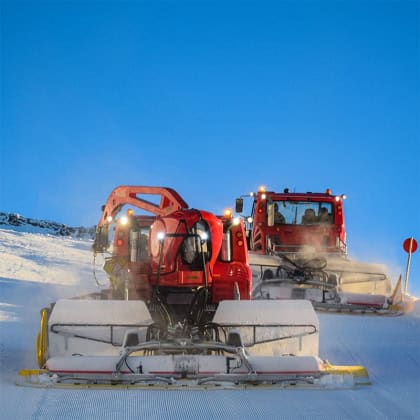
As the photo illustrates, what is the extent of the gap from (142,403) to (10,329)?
514cm

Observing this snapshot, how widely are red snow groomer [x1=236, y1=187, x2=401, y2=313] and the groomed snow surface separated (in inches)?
33.8

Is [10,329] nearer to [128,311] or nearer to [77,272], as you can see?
[128,311]

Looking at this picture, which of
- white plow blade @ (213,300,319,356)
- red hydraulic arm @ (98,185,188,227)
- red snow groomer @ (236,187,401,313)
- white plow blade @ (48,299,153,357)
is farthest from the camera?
red snow groomer @ (236,187,401,313)

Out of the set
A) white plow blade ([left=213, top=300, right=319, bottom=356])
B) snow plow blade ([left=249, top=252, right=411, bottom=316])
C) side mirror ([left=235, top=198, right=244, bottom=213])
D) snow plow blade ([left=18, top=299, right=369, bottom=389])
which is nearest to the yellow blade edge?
snow plow blade ([left=18, top=299, right=369, bottom=389])

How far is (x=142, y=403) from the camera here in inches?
222

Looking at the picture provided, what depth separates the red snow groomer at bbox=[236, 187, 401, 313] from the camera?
13438mm

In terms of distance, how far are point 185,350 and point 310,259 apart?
361 inches

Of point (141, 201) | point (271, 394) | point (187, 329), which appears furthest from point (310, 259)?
point (271, 394)

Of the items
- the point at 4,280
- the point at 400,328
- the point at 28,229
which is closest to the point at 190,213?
the point at 400,328

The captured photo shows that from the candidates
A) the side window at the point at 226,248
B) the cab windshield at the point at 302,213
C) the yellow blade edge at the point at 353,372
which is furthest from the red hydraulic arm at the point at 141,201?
the cab windshield at the point at 302,213

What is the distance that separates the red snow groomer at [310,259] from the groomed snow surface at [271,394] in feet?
2.82

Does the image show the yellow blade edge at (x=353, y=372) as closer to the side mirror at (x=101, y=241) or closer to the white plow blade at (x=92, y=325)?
the white plow blade at (x=92, y=325)

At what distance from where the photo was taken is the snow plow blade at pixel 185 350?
6.26 metres

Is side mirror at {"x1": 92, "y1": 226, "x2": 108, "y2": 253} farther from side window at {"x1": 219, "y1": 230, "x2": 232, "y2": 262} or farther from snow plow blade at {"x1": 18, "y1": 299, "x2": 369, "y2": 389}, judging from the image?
snow plow blade at {"x1": 18, "y1": 299, "x2": 369, "y2": 389}
